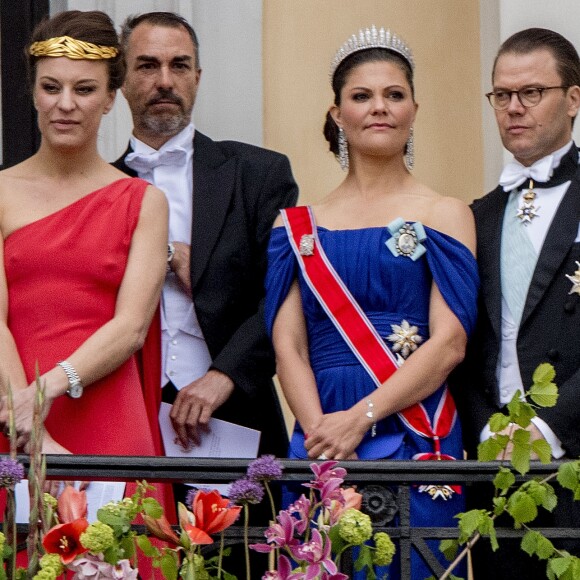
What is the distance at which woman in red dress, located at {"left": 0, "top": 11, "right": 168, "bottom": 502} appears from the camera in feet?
14.5

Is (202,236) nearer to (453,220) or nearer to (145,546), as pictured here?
(453,220)

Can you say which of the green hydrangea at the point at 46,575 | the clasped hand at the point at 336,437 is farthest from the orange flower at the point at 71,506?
the clasped hand at the point at 336,437

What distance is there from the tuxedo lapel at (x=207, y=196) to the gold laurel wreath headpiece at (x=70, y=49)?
1.96ft

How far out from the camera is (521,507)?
3641mm

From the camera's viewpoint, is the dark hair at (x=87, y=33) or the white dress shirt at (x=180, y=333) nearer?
the dark hair at (x=87, y=33)

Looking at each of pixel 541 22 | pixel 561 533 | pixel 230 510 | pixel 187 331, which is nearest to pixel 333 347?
pixel 187 331

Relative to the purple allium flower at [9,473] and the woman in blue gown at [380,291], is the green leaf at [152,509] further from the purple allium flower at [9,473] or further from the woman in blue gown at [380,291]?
the woman in blue gown at [380,291]

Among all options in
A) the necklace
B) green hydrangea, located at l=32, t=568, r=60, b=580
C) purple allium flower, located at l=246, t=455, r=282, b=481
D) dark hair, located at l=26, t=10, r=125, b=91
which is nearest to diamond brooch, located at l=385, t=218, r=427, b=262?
the necklace

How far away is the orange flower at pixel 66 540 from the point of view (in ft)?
10.5

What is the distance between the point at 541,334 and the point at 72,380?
3.84 feet

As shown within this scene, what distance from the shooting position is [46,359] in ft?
14.7

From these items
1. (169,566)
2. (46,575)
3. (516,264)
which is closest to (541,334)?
(516,264)

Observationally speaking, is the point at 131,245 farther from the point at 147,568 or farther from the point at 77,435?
the point at 147,568

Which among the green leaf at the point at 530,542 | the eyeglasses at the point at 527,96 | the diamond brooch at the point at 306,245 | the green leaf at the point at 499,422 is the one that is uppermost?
the eyeglasses at the point at 527,96
